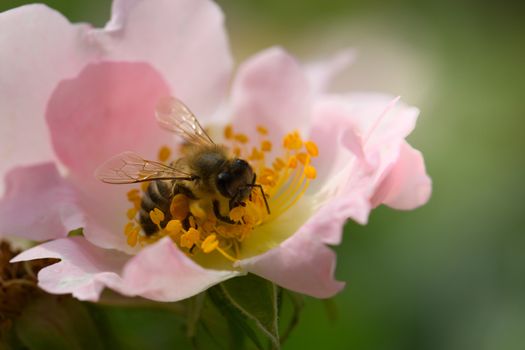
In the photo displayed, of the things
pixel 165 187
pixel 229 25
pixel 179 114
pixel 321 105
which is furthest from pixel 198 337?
pixel 229 25

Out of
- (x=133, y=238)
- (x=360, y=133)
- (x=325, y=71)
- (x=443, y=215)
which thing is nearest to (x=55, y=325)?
(x=133, y=238)

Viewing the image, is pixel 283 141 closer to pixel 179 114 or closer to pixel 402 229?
pixel 179 114

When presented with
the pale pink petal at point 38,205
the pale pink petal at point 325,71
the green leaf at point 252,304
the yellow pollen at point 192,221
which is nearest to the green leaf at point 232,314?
the green leaf at point 252,304

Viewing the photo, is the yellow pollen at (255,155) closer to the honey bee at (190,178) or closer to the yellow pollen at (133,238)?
the honey bee at (190,178)

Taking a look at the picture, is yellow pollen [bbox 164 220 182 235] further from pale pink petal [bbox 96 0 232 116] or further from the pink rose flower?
pale pink petal [bbox 96 0 232 116]

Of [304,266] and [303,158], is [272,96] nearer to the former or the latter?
[303,158]

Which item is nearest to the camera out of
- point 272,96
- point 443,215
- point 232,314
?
point 232,314
